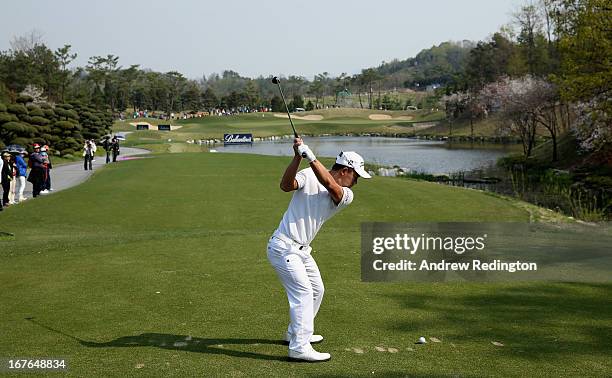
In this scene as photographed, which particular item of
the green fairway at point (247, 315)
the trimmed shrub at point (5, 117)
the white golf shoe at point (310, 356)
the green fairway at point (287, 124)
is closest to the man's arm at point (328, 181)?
the white golf shoe at point (310, 356)

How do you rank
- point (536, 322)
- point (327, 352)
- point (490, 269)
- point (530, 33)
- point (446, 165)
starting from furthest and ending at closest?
1. point (530, 33)
2. point (446, 165)
3. point (490, 269)
4. point (536, 322)
5. point (327, 352)

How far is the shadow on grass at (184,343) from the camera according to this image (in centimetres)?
718

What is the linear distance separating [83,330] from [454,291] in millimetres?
5442

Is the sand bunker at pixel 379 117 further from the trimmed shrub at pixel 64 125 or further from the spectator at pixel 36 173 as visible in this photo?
the spectator at pixel 36 173

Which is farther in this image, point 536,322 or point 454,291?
point 454,291

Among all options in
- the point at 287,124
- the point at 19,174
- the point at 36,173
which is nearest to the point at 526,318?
the point at 19,174

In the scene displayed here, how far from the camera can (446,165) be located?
184 ft

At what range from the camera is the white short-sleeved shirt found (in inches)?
269

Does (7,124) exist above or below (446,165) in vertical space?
above

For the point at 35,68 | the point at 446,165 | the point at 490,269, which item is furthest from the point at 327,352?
the point at 35,68

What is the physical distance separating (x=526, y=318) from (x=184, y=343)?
14.5 ft

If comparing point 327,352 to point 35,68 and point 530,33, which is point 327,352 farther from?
point 35,68

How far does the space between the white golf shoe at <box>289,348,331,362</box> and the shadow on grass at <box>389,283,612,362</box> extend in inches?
57.8

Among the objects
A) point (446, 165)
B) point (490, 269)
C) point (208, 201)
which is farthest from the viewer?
point (446, 165)
